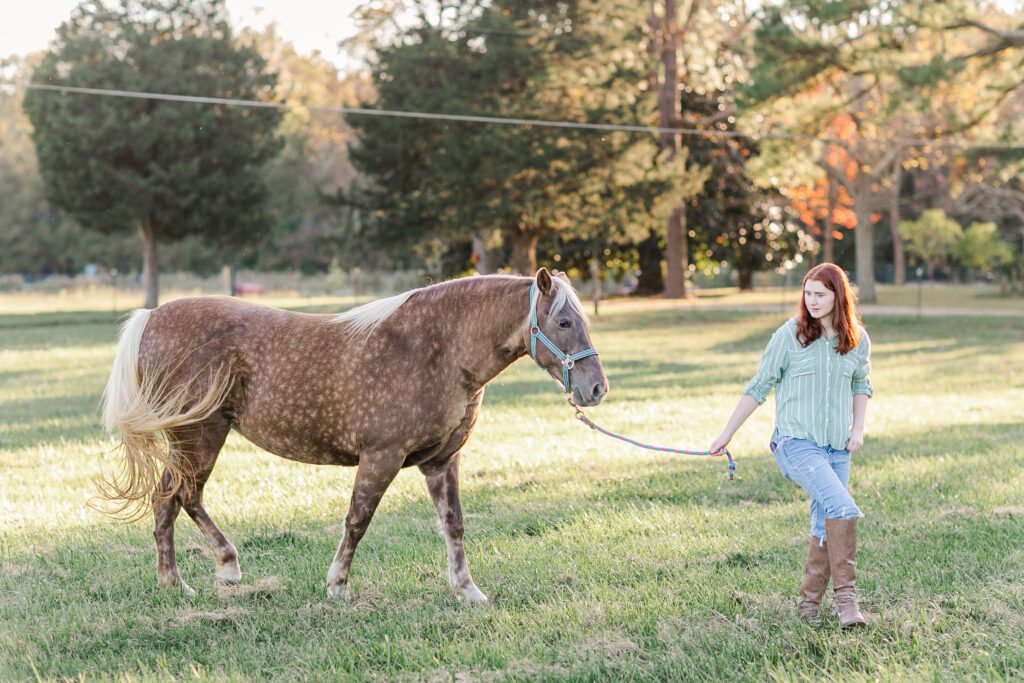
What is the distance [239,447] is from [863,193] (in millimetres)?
29894

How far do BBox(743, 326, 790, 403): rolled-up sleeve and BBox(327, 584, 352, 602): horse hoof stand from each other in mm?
2267

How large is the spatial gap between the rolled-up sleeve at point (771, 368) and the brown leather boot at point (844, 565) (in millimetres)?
654

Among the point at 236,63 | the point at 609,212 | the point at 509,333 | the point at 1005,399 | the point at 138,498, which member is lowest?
the point at 1005,399

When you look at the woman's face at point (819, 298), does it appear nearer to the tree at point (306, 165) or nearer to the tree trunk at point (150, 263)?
the tree trunk at point (150, 263)

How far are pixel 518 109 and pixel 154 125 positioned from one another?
14388 millimetres

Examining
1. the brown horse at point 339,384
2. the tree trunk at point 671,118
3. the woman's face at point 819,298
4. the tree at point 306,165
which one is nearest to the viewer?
the woman's face at point 819,298

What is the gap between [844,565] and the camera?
4.16 metres

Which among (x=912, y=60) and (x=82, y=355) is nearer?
(x=82, y=355)

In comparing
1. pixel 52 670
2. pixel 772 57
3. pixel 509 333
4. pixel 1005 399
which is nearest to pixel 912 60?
pixel 772 57

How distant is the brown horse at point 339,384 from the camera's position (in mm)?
4676

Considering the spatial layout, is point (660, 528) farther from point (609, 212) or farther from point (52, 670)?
point (609, 212)

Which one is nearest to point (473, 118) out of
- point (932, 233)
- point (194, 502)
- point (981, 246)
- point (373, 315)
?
point (373, 315)

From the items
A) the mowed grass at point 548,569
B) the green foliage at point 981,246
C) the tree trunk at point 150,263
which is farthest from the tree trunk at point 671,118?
the mowed grass at point 548,569

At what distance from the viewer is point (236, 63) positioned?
115 ft
